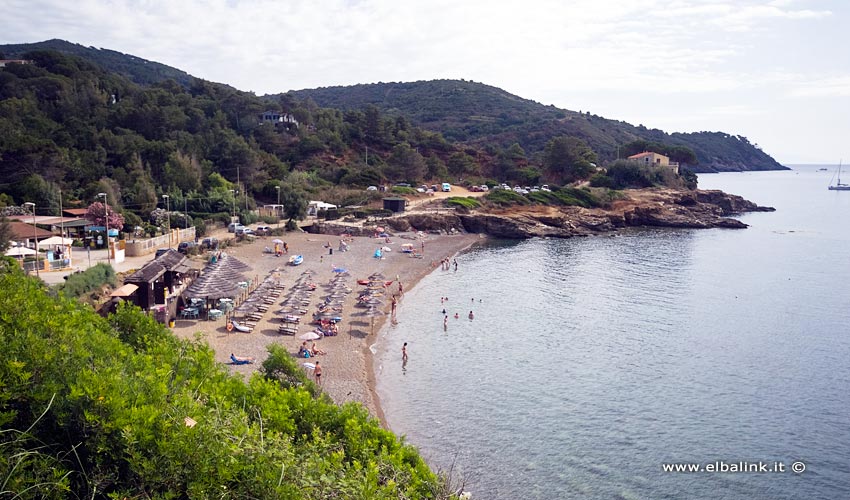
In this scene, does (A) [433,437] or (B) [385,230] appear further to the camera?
(B) [385,230]

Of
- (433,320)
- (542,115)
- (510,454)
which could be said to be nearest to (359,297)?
(433,320)

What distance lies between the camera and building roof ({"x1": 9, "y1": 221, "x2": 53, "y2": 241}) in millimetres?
28272

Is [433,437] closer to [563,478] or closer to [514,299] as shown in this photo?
[563,478]

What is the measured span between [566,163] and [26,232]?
6575cm

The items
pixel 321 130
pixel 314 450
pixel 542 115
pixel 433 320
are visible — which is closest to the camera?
pixel 314 450

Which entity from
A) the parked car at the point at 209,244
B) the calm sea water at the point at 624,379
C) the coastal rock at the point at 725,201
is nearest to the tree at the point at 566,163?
the coastal rock at the point at 725,201

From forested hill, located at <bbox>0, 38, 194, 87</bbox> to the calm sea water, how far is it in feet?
373

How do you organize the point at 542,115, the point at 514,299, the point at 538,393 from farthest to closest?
the point at 542,115 < the point at 514,299 < the point at 538,393

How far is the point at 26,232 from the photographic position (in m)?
29.3

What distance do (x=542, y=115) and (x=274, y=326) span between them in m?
126

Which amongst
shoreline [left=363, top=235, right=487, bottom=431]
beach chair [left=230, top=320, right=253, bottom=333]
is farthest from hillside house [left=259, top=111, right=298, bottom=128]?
beach chair [left=230, top=320, right=253, bottom=333]

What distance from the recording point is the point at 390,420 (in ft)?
58.3

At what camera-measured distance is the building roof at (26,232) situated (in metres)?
28.3

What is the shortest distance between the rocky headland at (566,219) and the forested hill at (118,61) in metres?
89.8
